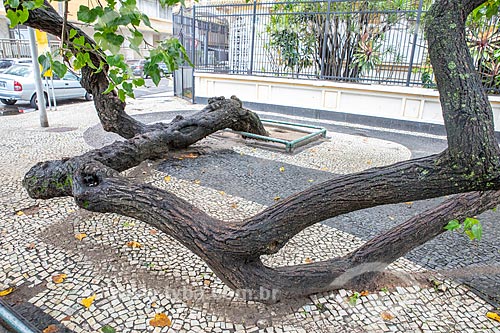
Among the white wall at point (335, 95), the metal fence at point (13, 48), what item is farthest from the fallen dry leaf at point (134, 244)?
the metal fence at point (13, 48)

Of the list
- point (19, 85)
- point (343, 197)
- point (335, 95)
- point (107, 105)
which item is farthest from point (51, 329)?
point (19, 85)

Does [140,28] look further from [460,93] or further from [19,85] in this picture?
[460,93]

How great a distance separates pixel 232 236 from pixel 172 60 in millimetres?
1159

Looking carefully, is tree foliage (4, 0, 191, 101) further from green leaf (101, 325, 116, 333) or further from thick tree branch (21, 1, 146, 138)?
thick tree branch (21, 1, 146, 138)

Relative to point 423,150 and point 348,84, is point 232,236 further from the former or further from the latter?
point 348,84

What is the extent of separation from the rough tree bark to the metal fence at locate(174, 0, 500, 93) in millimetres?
7156

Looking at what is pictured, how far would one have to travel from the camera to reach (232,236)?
7.54ft

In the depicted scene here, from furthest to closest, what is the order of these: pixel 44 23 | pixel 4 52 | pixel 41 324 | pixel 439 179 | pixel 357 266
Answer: pixel 4 52, pixel 44 23, pixel 357 266, pixel 41 324, pixel 439 179

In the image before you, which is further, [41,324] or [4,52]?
[4,52]


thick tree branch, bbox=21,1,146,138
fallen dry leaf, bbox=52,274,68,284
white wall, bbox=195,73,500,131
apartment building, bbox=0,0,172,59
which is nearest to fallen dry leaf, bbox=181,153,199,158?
thick tree branch, bbox=21,1,146,138

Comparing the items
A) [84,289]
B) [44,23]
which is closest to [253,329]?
[84,289]

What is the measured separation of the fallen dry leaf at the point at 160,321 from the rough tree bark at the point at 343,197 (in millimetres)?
449

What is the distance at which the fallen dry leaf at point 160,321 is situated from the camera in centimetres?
224

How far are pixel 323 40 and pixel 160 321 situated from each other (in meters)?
9.35
